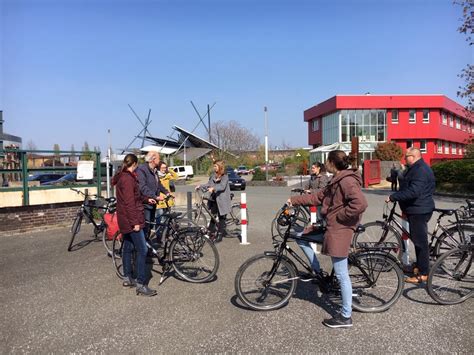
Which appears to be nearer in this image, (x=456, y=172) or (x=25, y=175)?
(x=25, y=175)

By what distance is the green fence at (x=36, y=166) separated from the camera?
10242mm

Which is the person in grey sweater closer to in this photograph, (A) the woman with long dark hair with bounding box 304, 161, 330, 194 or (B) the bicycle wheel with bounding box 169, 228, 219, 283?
(A) the woman with long dark hair with bounding box 304, 161, 330, 194

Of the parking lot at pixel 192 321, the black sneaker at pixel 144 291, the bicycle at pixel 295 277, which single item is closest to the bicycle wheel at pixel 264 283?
the bicycle at pixel 295 277

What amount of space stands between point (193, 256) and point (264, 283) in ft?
4.85

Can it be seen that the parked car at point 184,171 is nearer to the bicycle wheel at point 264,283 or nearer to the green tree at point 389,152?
the green tree at point 389,152

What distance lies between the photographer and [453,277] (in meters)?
5.08

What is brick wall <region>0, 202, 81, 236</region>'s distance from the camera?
967cm

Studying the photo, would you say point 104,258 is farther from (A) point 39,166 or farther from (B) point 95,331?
(A) point 39,166

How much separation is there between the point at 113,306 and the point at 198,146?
2190 inches

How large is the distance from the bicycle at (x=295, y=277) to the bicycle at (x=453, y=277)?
0.53 metres

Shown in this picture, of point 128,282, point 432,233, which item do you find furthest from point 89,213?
point 432,233

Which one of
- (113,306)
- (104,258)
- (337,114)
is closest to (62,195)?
(104,258)

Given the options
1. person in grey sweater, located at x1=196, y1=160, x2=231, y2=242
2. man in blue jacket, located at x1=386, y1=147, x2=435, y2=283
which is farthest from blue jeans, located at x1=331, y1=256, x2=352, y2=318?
person in grey sweater, located at x1=196, y1=160, x2=231, y2=242

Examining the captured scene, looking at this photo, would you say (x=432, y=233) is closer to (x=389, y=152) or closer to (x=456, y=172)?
(x=456, y=172)
